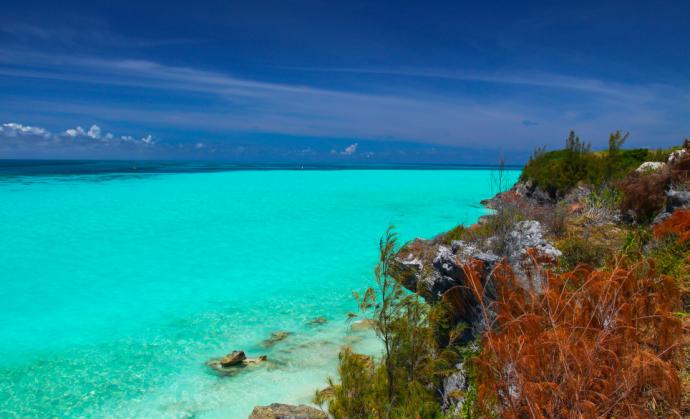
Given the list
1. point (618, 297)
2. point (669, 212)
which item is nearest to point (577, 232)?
point (669, 212)

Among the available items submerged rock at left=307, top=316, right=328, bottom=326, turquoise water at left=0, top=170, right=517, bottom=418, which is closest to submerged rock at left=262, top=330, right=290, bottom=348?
turquoise water at left=0, top=170, right=517, bottom=418

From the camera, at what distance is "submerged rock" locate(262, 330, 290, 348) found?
10422mm

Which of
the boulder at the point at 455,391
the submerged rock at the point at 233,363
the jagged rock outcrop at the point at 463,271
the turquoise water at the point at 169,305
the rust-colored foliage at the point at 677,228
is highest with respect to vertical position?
the rust-colored foliage at the point at 677,228

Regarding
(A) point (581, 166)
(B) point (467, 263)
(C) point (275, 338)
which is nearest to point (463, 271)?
(B) point (467, 263)

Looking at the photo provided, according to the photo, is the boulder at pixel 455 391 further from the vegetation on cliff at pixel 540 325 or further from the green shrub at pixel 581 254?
the green shrub at pixel 581 254

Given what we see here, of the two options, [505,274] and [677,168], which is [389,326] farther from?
[677,168]

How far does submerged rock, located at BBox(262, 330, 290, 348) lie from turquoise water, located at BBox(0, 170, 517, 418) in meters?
0.21

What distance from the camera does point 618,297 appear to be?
426cm

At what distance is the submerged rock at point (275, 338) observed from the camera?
1042cm

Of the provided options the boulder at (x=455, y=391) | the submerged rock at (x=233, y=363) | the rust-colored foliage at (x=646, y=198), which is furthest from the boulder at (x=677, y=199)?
the submerged rock at (x=233, y=363)

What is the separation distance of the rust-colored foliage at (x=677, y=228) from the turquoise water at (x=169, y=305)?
6658 mm

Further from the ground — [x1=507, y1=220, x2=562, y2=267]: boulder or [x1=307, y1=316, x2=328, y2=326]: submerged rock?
[x1=507, y1=220, x2=562, y2=267]: boulder

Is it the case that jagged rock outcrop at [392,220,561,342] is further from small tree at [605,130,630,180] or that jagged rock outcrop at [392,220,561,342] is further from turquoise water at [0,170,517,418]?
small tree at [605,130,630,180]

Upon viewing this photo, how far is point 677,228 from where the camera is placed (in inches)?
304
